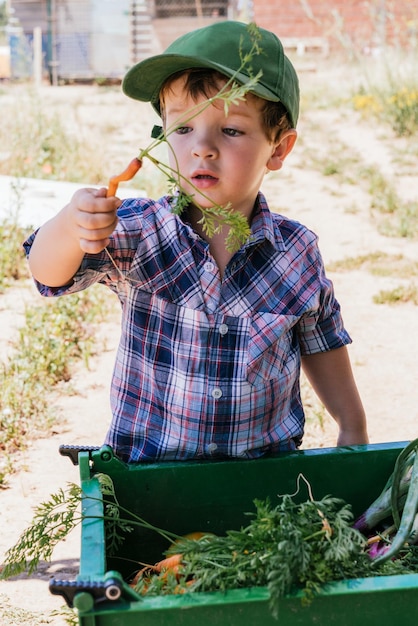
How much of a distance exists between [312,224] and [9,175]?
2468mm

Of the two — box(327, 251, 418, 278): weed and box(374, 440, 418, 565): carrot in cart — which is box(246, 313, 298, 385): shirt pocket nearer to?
box(374, 440, 418, 565): carrot in cart

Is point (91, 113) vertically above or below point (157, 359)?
above

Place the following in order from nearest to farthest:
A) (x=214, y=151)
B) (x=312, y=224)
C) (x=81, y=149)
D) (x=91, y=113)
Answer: (x=214, y=151) → (x=312, y=224) → (x=81, y=149) → (x=91, y=113)

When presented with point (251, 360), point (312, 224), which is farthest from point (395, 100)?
point (251, 360)

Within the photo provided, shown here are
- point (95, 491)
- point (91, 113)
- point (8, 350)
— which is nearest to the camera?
point (95, 491)

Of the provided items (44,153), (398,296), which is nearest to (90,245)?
(398,296)

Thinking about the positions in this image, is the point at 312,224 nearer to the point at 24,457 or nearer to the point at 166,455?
the point at 24,457

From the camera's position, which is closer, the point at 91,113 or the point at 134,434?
the point at 134,434

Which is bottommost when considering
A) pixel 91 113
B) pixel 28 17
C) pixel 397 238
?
pixel 397 238

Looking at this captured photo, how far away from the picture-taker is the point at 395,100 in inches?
401

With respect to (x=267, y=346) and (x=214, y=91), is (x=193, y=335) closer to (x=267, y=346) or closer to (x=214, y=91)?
(x=267, y=346)

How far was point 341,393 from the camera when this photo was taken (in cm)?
243

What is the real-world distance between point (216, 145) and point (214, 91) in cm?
14

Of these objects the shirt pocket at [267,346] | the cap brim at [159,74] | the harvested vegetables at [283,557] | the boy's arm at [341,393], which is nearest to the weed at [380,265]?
the boy's arm at [341,393]
